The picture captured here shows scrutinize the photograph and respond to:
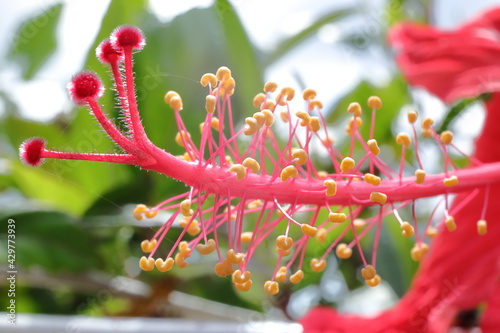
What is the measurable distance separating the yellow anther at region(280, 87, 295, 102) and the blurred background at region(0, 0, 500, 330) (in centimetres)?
8

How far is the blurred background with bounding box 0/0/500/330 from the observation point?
58cm

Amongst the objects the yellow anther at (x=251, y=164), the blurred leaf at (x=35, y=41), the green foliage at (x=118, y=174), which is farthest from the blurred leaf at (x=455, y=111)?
the blurred leaf at (x=35, y=41)

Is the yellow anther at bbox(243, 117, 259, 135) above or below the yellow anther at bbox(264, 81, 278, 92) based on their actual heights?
below

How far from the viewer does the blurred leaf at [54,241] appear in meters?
0.64

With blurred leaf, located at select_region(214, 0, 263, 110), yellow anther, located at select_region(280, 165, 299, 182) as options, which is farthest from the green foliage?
yellow anther, located at select_region(280, 165, 299, 182)

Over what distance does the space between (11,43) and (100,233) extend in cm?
23

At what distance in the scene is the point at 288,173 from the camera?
0.46 meters

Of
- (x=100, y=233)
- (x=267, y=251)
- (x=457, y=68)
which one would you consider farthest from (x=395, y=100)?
→ (x=100, y=233)

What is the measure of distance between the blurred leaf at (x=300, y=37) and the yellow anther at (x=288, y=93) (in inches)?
11.4

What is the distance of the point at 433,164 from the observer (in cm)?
85

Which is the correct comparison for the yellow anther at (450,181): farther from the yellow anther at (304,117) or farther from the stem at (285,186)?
the yellow anther at (304,117)

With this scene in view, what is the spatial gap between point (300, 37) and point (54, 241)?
0.44 meters

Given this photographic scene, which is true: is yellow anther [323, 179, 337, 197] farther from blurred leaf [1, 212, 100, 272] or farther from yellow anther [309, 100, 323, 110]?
blurred leaf [1, 212, 100, 272]

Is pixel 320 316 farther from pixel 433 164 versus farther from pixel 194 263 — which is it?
pixel 433 164
